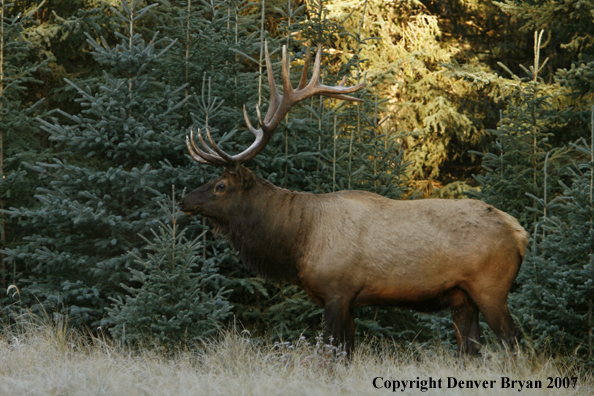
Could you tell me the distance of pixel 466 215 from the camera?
617cm

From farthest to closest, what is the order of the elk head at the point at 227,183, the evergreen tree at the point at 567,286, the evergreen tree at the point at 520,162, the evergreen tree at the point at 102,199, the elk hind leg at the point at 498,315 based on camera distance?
the evergreen tree at the point at 520,162 → the evergreen tree at the point at 102,199 → the elk head at the point at 227,183 → the evergreen tree at the point at 567,286 → the elk hind leg at the point at 498,315

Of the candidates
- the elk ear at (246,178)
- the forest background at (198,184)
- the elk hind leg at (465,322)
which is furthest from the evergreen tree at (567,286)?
the elk ear at (246,178)

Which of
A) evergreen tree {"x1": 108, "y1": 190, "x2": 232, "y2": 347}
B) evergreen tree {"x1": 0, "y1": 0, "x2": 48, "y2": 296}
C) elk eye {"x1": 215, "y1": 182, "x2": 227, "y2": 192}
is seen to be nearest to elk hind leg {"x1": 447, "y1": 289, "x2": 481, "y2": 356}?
evergreen tree {"x1": 108, "y1": 190, "x2": 232, "y2": 347}

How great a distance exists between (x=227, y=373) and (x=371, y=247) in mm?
1870

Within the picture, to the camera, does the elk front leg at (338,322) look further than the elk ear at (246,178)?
No

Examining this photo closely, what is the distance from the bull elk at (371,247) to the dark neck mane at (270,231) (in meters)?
0.01

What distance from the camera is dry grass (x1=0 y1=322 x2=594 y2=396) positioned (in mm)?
4641

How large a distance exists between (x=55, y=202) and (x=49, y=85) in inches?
238

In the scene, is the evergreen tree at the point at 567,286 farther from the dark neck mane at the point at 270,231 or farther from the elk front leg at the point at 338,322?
the dark neck mane at the point at 270,231

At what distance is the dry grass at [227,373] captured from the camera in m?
4.64

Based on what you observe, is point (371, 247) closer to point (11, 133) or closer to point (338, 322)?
point (338, 322)

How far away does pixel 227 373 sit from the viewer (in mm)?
5203

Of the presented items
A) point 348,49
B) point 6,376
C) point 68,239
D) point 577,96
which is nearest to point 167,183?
point 68,239

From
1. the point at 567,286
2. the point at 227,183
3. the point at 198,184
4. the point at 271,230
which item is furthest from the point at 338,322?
the point at 198,184
